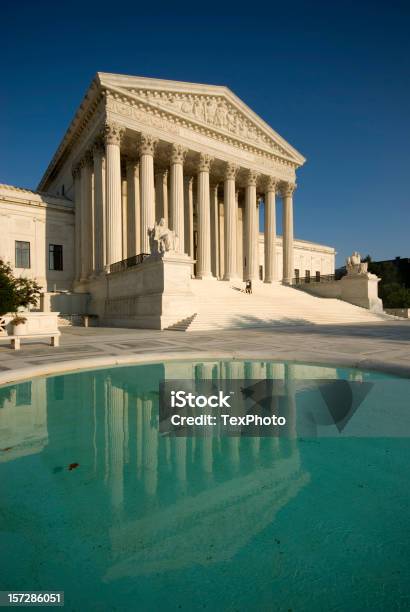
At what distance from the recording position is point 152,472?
3107 mm

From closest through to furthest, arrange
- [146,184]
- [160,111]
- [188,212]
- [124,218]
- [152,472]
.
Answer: [152,472] < [146,184] < [160,111] < [124,218] < [188,212]

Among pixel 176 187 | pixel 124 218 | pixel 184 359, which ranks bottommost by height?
pixel 184 359

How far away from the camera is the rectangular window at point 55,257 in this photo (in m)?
33.7

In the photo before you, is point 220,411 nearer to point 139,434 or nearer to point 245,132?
point 139,434

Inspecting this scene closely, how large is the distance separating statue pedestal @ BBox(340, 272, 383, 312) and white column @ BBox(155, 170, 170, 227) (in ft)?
63.4

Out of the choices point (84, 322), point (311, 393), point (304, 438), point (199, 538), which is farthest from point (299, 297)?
point (199, 538)

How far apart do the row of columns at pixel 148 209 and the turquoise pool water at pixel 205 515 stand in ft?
79.4

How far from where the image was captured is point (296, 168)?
4128 centimetres

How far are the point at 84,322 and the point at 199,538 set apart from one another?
2661 centimetres

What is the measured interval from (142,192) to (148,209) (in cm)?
156

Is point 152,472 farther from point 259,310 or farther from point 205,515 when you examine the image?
point 259,310

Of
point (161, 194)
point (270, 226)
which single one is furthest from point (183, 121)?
point (270, 226)
